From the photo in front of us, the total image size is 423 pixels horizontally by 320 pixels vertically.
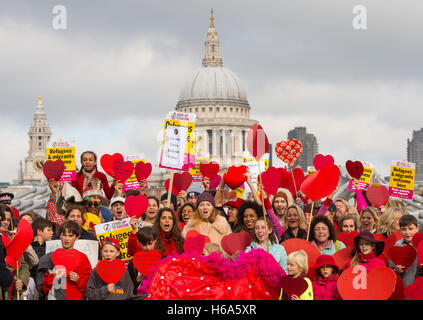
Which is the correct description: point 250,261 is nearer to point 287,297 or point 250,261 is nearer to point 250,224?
point 287,297

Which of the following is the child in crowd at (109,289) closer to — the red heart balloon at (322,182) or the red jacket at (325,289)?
the red jacket at (325,289)

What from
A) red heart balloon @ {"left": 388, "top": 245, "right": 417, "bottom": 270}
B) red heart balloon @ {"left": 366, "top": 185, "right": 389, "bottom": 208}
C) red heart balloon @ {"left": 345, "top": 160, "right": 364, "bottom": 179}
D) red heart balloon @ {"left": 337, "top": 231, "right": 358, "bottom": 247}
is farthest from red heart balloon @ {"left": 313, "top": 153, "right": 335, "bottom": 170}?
red heart balloon @ {"left": 388, "top": 245, "right": 417, "bottom": 270}

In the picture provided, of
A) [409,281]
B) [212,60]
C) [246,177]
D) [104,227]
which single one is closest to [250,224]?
[246,177]

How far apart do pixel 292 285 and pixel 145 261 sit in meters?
1.47

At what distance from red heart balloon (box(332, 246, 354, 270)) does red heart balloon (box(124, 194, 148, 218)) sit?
7.41 ft

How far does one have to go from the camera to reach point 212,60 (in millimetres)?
132000

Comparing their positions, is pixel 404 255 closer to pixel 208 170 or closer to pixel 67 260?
pixel 67 260

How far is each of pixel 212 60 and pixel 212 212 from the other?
124 m

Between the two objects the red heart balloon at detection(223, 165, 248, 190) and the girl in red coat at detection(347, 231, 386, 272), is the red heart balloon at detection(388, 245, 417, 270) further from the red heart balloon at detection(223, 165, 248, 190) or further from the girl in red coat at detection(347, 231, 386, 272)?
the red heart balloon at detection(223, 165, 248, 190)

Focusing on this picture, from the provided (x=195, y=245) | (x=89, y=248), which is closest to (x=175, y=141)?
(x=89, y=248)

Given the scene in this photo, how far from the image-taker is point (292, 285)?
6.36m

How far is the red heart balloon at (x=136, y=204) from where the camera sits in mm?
9031

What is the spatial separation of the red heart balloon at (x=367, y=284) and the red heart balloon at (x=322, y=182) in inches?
83.8
